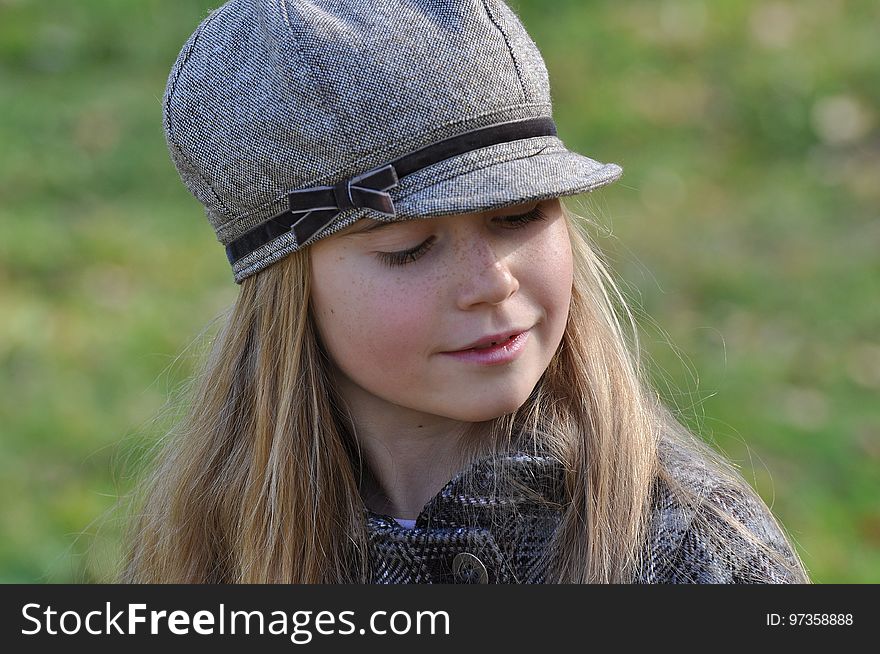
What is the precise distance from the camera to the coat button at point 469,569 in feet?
6.49

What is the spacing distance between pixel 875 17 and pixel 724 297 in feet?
7.42

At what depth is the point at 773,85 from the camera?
207 inches

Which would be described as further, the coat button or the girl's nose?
the coat button

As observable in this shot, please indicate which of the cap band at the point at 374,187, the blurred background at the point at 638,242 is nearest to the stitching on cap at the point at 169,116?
the cap band at the point at 374,187

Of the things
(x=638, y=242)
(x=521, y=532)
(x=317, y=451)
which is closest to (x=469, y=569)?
(x=521, y=532)

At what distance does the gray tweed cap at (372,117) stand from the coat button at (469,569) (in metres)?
0.60

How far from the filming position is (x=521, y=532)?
2006 mm

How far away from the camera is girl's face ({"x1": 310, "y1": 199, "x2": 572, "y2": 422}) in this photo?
6.19ft

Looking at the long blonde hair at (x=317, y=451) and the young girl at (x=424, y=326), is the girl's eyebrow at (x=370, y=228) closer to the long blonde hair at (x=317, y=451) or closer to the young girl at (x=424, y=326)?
the young girl at (x=424, y=326)

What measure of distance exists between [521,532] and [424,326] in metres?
0.41

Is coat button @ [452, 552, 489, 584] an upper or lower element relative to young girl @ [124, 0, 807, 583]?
lower

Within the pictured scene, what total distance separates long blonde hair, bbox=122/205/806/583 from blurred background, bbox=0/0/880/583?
44cm

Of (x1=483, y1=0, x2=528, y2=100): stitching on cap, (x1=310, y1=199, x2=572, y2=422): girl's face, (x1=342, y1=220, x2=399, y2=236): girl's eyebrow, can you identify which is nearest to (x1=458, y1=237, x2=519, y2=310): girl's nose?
(x1=310, y1=199, x2=572, y2=422): girl's face

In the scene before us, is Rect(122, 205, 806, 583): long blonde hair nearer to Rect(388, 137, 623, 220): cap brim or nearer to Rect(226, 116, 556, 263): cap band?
Rect(226, 116, 556, 263): cap band
